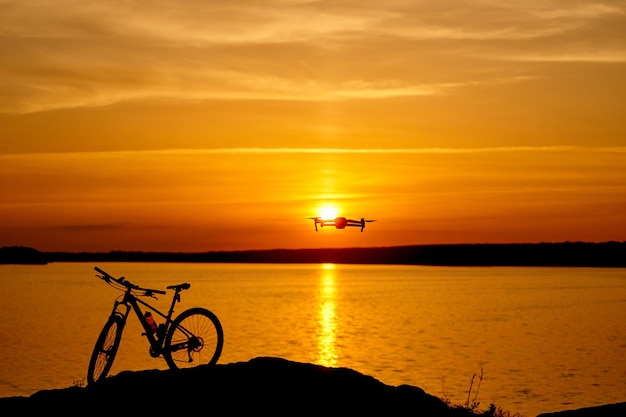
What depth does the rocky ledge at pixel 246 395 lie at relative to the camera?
13.4 metres

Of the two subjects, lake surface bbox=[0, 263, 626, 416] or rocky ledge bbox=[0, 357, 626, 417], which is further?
lake surface bbox=[0, 263, 626, 416]

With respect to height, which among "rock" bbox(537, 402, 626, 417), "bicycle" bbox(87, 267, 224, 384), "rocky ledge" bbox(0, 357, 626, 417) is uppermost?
"bicycle" bbox(87, 267, 224, 384)

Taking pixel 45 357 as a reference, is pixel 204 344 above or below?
above

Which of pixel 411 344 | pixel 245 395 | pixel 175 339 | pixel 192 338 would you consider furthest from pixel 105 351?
pixel 411 344

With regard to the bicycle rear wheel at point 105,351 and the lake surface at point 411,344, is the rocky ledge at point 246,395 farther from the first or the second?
the lake surface at point 411,344

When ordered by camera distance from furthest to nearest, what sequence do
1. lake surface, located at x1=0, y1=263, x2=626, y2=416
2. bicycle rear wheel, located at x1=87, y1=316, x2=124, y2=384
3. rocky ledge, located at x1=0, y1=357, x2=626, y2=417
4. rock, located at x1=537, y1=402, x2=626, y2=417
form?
1. lake surface, located at x1=0, y1=263, x2=626, y2=416
2. bicycle rear wheel, located at x1=87, y1=316, x2=124, y2=384
3. rock, located at x1=537, y1=402, x2=626, y2=417
4. rocky ledge, located at x1=0, y1=357, x2=626, y2=417

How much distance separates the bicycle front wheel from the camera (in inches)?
651

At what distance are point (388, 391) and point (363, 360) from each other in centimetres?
3851

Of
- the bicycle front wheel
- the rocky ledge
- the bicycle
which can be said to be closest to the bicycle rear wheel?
the bicycle

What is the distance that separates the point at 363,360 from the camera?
2057 inches

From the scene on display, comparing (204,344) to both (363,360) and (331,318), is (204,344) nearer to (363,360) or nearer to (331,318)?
(363,360)

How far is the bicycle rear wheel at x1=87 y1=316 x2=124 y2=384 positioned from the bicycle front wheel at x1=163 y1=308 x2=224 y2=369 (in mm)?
931

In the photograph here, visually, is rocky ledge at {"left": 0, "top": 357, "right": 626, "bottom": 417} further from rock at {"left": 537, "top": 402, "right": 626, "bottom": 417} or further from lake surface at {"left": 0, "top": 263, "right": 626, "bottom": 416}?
lake surface at {"left": 0, "top": 263, "right": 626, "bottom": 416}

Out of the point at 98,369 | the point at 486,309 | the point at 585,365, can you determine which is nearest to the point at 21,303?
the point at 486,309
